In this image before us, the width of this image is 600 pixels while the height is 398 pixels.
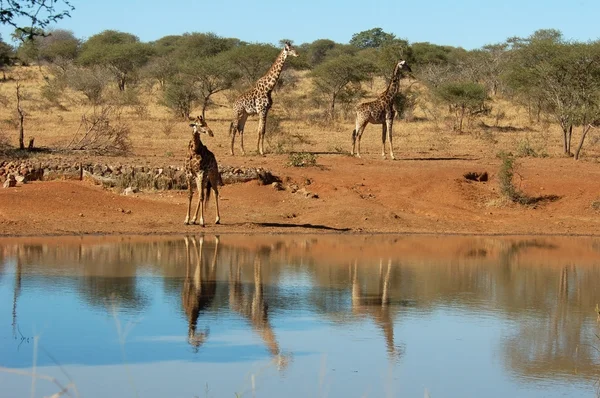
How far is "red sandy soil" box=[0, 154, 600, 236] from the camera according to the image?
726 inches

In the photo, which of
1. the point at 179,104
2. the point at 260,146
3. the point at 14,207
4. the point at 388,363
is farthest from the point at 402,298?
the point at 179,104

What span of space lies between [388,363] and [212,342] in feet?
5.53

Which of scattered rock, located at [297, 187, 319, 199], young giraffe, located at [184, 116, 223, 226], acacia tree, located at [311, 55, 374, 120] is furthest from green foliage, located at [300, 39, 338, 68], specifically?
young giraffe, located at [184, 116, 223, 226]

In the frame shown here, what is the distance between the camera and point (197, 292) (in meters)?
12.2

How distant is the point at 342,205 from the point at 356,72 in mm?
22776

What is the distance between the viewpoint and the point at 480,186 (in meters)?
22.4

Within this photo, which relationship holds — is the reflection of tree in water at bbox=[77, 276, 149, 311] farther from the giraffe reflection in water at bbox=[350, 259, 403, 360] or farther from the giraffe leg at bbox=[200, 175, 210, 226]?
the giraffe leg at bbox=[200, 175, 210, 226]

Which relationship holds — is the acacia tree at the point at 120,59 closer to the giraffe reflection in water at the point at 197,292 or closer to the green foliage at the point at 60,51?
the green foliage at the point at 60,51

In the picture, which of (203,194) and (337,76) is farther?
(337,76)

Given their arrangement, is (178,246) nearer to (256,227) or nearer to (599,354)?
(256,227)

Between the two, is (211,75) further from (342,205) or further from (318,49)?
(318,49)

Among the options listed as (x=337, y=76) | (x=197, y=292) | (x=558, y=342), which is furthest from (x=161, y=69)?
(x=558, y=342)

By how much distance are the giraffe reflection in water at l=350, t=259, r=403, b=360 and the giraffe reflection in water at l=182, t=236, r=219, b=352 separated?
5.63 feet

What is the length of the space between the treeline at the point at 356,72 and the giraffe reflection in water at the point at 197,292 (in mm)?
8496
